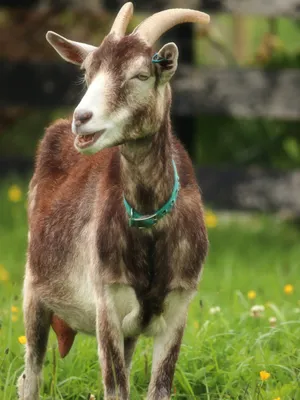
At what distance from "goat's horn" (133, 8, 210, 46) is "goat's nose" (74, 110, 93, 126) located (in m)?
0.46

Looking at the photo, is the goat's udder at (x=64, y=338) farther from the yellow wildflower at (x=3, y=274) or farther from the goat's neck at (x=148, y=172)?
the yellow wildflower at (x=3, y=274)

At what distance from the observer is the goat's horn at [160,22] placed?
4.57 meters

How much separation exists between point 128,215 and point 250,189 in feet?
16.9

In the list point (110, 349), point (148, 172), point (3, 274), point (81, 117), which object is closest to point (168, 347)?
point (110, 349)

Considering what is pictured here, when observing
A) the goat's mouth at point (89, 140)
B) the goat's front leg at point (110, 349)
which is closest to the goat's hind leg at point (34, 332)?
the goat's front leg at point (110, 349)

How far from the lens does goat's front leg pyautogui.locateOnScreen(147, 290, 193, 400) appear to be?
4.71m

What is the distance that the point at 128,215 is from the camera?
184 inches

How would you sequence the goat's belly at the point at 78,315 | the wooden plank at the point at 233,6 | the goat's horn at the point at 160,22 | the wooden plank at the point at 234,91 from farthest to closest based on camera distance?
the wooden plank at the point at 234,91 → the wooden plank at the point at 233,6 → the goat's belly at the point at 78,315 → the goat's horn at the point at 160,22

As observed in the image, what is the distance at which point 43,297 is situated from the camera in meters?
5.30

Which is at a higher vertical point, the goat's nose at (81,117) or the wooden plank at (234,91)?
the goat's nose at (81,117)

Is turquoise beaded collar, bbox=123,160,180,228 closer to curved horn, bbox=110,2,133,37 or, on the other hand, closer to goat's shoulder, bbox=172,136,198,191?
goat's shoulder, bbox=172,136,198,191

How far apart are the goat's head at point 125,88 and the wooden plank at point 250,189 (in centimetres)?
508

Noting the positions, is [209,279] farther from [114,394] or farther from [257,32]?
[257,32]

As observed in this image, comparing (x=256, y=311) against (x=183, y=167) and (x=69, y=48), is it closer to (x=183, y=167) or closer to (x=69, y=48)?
(x=183, y=167)
